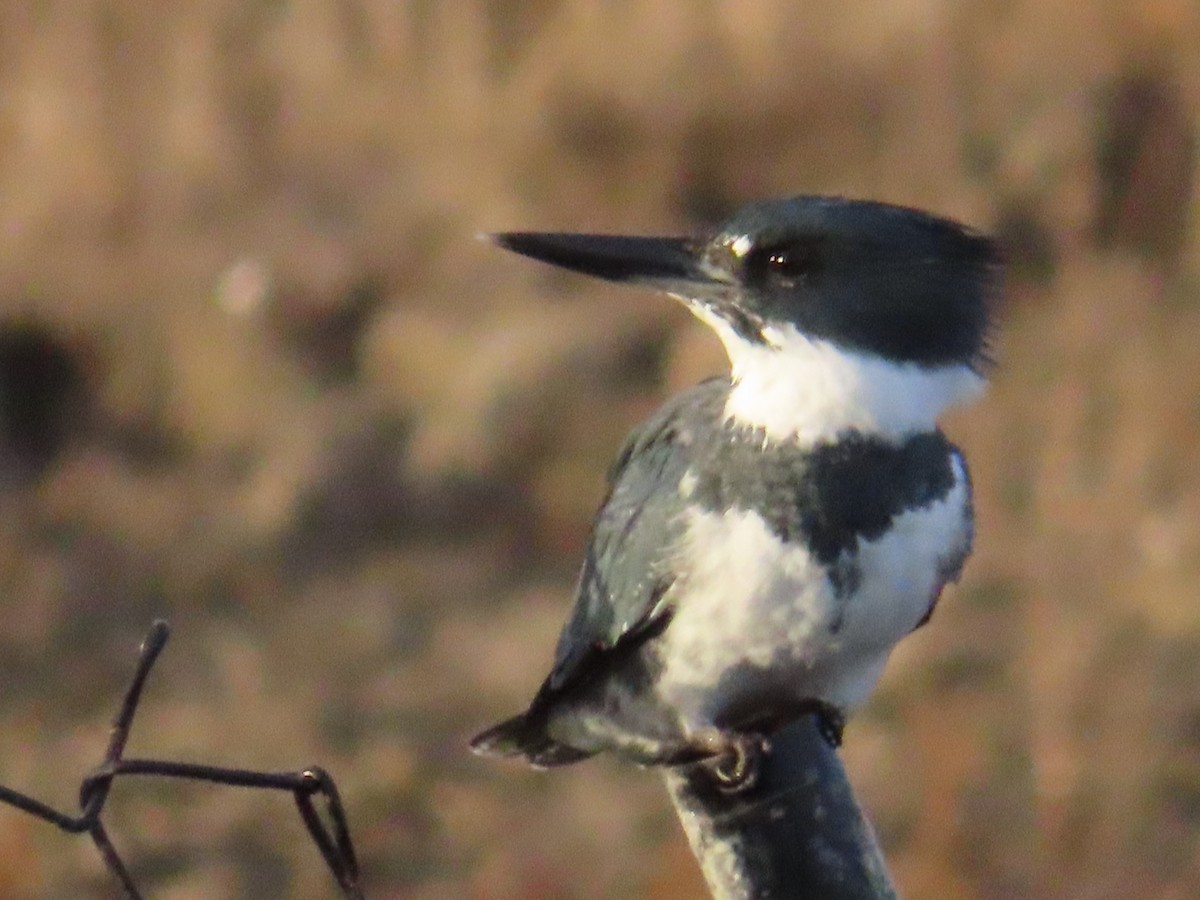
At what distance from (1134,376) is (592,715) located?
4.19 metres

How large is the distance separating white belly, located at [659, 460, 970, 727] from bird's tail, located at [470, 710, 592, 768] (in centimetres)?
17

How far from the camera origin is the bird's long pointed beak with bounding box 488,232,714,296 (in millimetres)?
1854

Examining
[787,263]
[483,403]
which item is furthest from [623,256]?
[483,403]

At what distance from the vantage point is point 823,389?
1.84 m

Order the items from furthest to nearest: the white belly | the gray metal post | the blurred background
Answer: the blurred background → the white belly → the gray metal post

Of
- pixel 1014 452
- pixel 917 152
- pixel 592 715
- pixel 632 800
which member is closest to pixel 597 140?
pixel 917 152

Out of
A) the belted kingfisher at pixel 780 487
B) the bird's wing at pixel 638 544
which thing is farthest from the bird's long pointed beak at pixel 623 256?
the bird's wing at pixel 638 544

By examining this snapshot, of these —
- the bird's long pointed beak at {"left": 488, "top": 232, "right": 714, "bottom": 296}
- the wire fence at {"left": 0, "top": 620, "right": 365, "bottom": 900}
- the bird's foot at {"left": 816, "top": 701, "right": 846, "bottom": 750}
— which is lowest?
the wire fence at {"left": 0, "top": 620, "right": 365, "bottom": 900}

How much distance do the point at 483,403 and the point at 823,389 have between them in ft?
16.0

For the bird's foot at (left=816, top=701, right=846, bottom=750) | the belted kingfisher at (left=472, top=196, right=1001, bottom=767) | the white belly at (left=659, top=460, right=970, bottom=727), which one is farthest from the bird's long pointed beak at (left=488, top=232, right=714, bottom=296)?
the bird's foot at (left=816, top=701, right=846, bottom=750)

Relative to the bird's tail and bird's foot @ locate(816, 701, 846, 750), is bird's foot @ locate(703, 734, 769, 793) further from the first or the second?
the bird's tail

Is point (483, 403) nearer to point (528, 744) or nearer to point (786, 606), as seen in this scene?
point (528, 744)

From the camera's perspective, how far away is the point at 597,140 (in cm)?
693

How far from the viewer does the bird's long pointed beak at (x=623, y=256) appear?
185 cm
